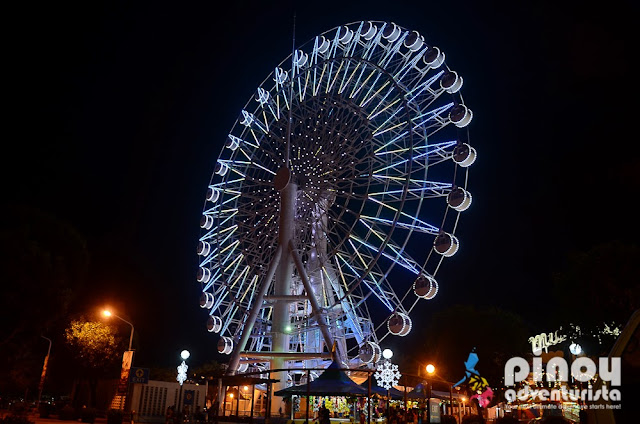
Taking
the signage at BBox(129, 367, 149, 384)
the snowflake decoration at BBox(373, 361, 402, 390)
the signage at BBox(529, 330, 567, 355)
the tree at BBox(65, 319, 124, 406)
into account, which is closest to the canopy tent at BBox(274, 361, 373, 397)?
the signage at BBox(129, 367, 149, 384)

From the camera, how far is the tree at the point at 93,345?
1622 inches

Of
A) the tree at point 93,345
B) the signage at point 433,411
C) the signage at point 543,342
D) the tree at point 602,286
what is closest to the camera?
the signage at point 433,411

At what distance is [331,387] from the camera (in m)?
16.4

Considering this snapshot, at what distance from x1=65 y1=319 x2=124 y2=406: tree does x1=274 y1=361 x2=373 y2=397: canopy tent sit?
2880cm

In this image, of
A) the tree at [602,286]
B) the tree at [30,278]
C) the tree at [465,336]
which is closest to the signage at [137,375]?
the tree at [30,278]

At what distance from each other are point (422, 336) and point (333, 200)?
40.0m

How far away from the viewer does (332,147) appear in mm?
30656

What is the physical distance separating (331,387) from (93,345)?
100 feet

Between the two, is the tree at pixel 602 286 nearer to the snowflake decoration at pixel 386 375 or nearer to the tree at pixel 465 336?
the snowflake decoration at pixel 386 375

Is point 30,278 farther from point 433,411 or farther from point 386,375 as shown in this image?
point 433,411

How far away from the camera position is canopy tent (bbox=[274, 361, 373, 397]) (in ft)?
52.4

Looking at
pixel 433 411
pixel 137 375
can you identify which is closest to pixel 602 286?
pixel 433 411

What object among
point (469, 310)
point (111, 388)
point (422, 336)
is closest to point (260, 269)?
point (111, 388)

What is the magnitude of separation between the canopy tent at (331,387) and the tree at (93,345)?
28.8 metres
